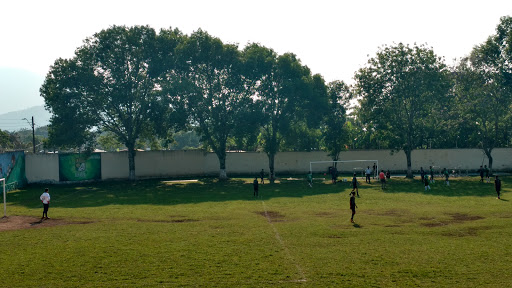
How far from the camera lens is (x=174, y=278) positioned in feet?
50.2

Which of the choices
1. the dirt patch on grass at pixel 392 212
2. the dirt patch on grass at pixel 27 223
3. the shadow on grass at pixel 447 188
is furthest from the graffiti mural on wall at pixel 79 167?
the dirt patch on grass at pixel 392 212

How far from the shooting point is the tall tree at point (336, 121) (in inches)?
2438

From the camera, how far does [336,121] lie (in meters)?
62.7

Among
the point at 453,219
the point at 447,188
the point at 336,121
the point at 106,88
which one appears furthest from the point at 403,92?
the point at 106,88

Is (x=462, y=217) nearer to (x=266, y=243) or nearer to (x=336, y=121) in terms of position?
(x=266, y=243)

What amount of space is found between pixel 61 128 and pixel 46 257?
131ft

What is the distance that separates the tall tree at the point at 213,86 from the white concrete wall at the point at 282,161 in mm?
7355

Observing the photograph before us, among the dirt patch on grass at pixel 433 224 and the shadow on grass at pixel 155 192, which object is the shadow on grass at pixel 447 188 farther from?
the dirt patch on grass at pixel 433 224

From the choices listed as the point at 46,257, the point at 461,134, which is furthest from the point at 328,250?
the point at 461,134

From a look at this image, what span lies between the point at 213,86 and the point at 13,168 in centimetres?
2815

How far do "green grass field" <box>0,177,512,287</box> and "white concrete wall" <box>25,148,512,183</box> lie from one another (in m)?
25.3

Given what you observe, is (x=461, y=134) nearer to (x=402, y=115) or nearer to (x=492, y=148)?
(x=492, y=148)

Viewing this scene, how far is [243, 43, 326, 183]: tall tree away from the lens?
57562 millimetres

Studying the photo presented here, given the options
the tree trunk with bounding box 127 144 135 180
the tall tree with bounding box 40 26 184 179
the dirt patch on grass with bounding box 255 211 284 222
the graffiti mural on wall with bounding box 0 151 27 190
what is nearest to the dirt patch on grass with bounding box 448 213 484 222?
the dirt patch on grass with bounding box 255 211 284 222
